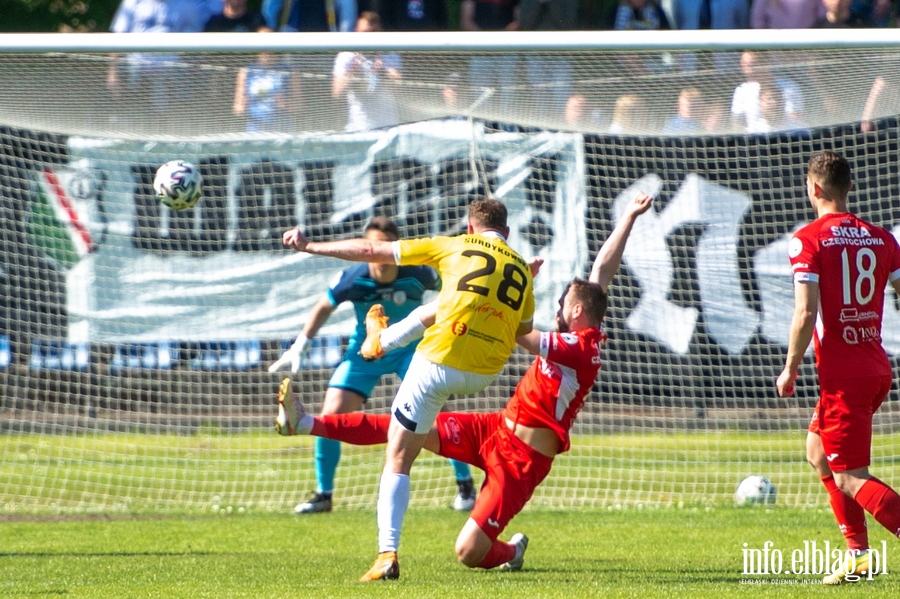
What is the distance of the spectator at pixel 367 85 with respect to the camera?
925 cm

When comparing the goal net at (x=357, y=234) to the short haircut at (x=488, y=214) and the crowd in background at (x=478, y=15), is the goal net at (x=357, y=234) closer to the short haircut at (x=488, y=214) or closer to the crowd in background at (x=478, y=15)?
the short haircut at (x=488, y=214)

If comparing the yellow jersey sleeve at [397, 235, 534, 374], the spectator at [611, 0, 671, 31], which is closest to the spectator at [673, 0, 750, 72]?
the spectator at [611, 0, 671, 31]

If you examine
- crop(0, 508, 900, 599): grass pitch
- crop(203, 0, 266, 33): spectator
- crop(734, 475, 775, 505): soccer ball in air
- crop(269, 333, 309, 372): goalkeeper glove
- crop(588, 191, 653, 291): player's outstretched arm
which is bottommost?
crop(734, 475, 775, 505): soccer ball in air

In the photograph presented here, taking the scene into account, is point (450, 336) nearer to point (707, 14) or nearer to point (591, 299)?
point (591, 299)

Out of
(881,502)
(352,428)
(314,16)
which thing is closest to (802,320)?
(881,502)

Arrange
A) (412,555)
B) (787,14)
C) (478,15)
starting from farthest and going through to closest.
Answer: (478,15) → (787,14) → (412,555)

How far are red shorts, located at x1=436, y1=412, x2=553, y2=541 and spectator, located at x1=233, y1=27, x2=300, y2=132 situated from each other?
3.83 m

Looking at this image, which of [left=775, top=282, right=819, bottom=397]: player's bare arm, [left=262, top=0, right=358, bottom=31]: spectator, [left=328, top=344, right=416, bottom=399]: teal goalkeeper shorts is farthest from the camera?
[left=262, top=0, right=358, bottom=31]: spectator

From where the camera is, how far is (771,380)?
35.0 feet

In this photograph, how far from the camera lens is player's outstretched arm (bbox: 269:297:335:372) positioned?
8.54 metres

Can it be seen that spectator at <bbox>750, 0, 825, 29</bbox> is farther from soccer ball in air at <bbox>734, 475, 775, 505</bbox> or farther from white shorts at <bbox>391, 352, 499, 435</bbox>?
white shorts at <bbox>391, 352, 499, 435</bbox>

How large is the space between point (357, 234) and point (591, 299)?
582 cm

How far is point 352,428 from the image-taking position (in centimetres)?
670

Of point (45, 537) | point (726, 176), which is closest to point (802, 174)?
point (726, 176)
